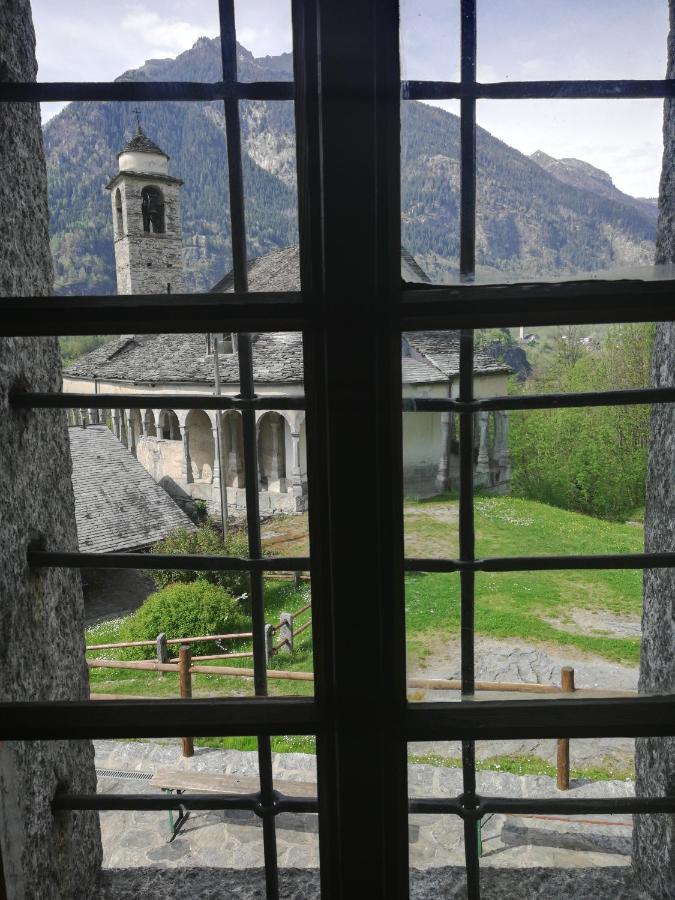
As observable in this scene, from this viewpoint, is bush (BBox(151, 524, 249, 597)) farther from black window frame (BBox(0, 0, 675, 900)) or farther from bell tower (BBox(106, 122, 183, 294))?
black window frame (BBox(0, 0, 675, 900))

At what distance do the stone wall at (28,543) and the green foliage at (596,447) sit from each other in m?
1.09

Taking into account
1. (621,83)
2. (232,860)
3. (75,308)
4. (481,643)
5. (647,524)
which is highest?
(621,83)

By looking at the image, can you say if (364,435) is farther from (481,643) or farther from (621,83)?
(481,643)

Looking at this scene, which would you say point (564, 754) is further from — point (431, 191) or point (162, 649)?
point (162, 649)

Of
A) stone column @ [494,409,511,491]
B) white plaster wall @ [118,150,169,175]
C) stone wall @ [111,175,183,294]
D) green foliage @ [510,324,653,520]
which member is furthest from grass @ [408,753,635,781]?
white plaster wall @ [118,150,169,175]

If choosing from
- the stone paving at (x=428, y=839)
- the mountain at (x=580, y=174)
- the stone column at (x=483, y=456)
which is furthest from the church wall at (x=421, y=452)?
the stone paving at (x=428, y=839)

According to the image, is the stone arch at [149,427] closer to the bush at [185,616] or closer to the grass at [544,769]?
the bush at [185,616]

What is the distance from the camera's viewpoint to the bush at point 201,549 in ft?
13.5

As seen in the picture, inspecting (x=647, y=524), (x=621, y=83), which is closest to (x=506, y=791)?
(x=647, y=524)

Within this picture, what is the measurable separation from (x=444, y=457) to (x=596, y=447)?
0.52 m

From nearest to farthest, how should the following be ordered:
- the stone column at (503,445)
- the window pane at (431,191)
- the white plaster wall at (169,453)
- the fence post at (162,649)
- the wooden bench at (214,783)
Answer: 1. the window pane at (431,191)
2. the stone column at (503,445)
3. the white plaster wall at (169,453)
4. the wooden bench at (214,783)
5. the fence post at (162,649)

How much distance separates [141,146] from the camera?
1478mm

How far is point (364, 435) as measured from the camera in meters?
1.01

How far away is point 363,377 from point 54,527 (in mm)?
901
